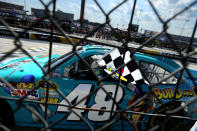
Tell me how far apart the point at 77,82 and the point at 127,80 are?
0.73 metres

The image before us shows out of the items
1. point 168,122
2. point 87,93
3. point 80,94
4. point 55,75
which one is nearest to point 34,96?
point 55,75

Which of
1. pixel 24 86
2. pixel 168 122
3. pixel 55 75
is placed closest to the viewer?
pixel 24 86

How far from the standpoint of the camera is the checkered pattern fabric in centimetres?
179

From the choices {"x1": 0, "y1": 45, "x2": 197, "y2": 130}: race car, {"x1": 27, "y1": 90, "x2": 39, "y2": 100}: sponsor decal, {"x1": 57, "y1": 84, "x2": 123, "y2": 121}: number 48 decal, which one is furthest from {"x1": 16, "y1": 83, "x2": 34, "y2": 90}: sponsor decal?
{"x1": 57, "y1": 84, "x2": 123, "y2": 121}: number 48 decal

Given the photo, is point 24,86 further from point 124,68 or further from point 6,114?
point 124,68

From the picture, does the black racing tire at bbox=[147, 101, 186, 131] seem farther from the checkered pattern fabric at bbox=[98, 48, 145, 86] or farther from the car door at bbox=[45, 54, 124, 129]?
the car door at bbox=[45, 54, 124, 129]

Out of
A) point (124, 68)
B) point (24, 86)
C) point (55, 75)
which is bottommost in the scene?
point (24, 86)

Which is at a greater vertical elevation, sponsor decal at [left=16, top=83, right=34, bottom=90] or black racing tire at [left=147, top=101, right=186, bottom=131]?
sponsor decal at [left=16, top=83, right=34, bottom=90]

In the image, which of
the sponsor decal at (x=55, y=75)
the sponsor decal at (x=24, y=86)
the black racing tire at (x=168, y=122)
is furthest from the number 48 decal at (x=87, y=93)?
the black racing tire at (x=168, y=122)

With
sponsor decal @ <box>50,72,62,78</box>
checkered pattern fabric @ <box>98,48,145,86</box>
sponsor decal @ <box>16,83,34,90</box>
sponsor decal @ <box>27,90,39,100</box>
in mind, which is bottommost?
sponsor decal @ <box>27,90,39,100</box>

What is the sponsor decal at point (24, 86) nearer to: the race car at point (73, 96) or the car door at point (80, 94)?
the race car at point (73, 96)

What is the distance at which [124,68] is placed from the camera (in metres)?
1.86

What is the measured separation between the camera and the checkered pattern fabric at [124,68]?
179 centimetres

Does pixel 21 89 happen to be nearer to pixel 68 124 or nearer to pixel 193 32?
pixel 68 124
